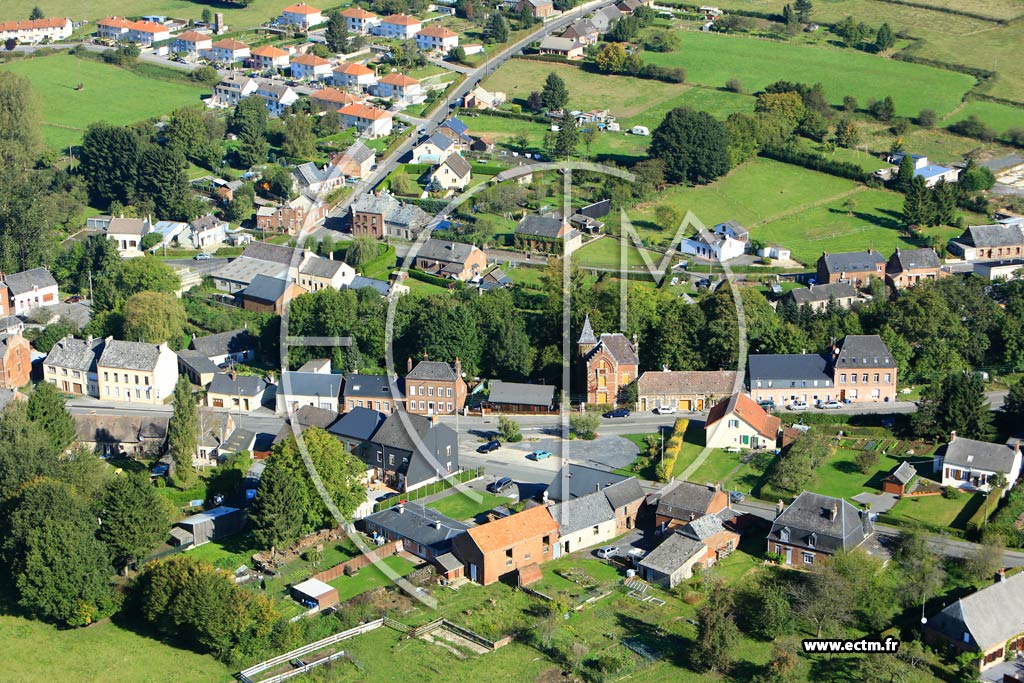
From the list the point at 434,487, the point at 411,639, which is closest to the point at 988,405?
the point at 434,487

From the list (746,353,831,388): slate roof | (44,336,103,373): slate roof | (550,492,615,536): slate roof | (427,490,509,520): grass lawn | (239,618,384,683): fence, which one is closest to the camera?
(239,618,384,683): fence

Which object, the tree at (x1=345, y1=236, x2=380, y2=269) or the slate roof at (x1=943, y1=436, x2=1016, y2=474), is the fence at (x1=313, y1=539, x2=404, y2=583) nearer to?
the slate roof at (x1=943, y1=436, x2=1016, y2=474)

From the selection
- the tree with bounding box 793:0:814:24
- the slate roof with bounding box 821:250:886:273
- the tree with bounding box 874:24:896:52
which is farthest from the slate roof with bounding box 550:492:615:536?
the tree with bounding box 793:0:814:24

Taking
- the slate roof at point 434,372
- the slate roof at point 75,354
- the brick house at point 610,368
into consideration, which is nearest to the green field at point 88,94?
the slate roof at point 75,354

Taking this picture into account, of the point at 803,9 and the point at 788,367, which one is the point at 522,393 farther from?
the point at 803,9

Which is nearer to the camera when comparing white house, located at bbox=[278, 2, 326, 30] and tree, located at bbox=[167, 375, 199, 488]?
tree, located at bbox=[167, 375, 199, 488]

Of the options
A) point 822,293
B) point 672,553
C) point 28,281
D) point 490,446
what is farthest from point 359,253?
point 672,553

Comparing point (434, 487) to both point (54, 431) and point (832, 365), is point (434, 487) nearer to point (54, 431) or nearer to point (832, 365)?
point (54, 431)
